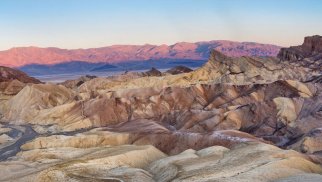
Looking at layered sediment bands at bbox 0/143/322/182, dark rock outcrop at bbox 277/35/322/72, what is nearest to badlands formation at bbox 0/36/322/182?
layered sediment bands at bbox 0/143/322/182

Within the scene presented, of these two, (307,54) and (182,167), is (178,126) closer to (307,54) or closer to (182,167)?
(182,167)

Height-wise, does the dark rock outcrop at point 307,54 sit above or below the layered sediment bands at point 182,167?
above

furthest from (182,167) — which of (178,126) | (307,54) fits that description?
(307,54)

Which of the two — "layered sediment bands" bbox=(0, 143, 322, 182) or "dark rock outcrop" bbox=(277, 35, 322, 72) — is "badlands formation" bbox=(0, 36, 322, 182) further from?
"dark rock outcrop" bbox=(277, 35, 322, 72)

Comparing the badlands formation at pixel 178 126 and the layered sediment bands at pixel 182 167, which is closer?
the layered sediment bands at pixel 182 167

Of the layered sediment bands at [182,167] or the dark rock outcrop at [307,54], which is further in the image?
the dark rock outcrop at [307,54]

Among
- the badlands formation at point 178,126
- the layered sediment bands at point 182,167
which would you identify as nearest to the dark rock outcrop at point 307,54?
the badlands formation at point 178,126

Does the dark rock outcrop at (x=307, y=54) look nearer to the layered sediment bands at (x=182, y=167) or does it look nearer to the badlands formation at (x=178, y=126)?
the badlands formation at (x=178, y=126)

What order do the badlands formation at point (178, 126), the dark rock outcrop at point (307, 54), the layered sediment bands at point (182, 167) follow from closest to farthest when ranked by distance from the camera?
1. the layered sediment bands at point (182, 167)
2. the badlands formation at point (178, 126)
3. the dark rock outcrop at point (307, 54)

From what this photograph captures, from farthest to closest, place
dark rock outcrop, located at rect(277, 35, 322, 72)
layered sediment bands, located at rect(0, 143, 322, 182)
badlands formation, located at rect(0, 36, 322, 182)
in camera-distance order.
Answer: dark rock outcrop, located at rect(277, 35, 322, 72) < badlands formation, located at rect(0, 36, 322, 182) < layered sediment bands, located at rect(0, 143, 322, 182)

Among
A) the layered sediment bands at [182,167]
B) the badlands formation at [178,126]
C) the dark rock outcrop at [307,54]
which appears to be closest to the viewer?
the layered sediment bands at [182,167]
